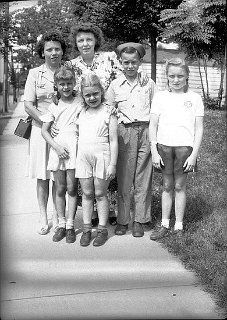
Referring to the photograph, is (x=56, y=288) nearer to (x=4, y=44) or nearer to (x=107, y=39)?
(x=4, y=44)

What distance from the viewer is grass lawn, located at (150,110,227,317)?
324cm

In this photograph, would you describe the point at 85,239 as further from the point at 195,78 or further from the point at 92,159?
the point at 195,78

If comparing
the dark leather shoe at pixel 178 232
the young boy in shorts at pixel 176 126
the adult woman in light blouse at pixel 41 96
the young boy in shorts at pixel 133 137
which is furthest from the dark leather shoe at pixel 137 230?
the adult woman in light blouse at pixel 41 96

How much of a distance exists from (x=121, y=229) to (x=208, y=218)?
648mm

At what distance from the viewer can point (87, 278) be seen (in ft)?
10.6

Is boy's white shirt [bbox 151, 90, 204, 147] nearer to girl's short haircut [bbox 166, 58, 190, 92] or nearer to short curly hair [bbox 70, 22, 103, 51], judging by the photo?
girl's short haircut [bbox 166, 58, 190, 92]

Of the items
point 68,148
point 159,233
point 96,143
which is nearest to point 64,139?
point 68,148

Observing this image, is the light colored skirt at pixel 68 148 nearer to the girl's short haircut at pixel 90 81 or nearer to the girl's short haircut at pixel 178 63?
the girl's short haircut at pixel 90 81

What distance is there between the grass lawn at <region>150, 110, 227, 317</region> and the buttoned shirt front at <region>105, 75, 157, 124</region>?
43cm

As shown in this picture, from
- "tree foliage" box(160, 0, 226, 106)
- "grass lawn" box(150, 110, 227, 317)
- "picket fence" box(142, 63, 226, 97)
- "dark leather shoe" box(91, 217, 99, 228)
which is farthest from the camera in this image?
"dark leather shoe" box(91, 217, 99, 228)

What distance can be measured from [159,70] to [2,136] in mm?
1531

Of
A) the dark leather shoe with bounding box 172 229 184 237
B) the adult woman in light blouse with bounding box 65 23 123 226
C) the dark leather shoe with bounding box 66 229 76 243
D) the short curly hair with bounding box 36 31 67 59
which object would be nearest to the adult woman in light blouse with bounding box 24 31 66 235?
the short curly hair with bounding box 36 31 67 59

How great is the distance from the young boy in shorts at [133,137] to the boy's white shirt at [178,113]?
0.50ft

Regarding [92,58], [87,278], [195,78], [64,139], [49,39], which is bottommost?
[87,278]
